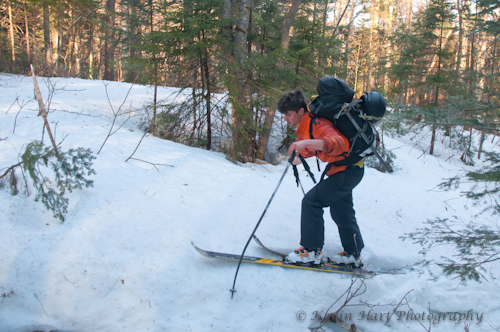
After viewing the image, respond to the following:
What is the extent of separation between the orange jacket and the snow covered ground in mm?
1296

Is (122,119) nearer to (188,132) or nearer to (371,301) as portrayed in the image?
(188,132)

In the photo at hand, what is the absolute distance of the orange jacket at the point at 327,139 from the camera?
2.66 meters

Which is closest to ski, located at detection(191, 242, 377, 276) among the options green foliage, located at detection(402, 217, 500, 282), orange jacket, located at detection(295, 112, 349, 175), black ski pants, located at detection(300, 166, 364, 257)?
black ski pants, located at detection(300, 166, 364, 257)

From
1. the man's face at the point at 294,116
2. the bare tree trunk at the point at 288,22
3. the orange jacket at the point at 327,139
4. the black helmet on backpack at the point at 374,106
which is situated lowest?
the orange jacket at the point at 327,139

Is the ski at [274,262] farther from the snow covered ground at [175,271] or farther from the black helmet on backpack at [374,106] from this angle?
the black helmet on backpack at [374,106]

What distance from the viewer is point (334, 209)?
11.1 feet

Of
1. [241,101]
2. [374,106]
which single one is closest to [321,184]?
[374,106]

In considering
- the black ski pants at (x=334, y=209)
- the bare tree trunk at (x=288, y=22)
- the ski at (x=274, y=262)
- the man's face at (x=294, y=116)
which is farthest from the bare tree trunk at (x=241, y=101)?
the ski at (x=274, y=262)

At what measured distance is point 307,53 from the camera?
860 centimetres

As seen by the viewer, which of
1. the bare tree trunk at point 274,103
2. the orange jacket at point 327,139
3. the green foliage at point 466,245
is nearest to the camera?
the green foliage at point 466,245

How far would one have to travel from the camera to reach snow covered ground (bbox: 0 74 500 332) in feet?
8.34

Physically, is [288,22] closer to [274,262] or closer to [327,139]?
[327,139]

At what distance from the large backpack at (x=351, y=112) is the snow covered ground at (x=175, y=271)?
1476mm

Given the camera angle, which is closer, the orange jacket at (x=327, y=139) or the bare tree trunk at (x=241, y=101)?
A: the orange jacket at (x=327, y=139)
